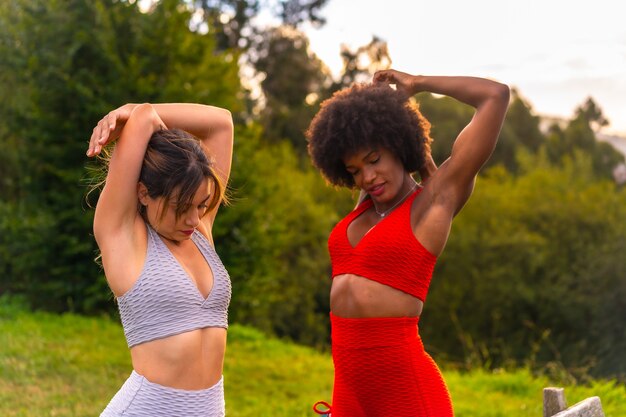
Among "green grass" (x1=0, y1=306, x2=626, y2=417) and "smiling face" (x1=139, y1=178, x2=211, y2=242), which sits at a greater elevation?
"smiling face" (x1=139, y1=178, x2=211, y2=242)

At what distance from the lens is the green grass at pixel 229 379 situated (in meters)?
6.41

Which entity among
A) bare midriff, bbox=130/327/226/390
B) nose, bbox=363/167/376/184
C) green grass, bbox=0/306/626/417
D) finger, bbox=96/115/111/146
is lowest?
green grass, bbox=0/306/626/417

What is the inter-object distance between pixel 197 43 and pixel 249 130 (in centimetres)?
159

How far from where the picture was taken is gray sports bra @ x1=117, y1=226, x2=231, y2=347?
250 centimetres

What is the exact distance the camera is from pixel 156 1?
12375mm

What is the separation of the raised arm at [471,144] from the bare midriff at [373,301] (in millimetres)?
335

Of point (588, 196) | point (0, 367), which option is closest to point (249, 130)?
point (0, 367)

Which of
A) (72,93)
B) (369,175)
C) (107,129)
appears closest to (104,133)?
(107,129)

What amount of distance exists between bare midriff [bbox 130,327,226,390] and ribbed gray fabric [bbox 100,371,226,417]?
19 millimetres

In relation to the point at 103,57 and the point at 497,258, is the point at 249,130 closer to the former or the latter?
the point at 103,57

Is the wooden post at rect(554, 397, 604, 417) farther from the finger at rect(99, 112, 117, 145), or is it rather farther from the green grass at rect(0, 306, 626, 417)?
the green grass at rect(0, 306, 626, 417)

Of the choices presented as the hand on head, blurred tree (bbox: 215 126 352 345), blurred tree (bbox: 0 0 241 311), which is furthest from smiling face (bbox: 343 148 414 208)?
blurred tree (bbox: 215 126 352 345)

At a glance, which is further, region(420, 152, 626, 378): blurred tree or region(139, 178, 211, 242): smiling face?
region(420, 152, 626, 378): blurred tree

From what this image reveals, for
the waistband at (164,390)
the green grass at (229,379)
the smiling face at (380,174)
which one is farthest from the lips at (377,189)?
the green grass at (229,379)
